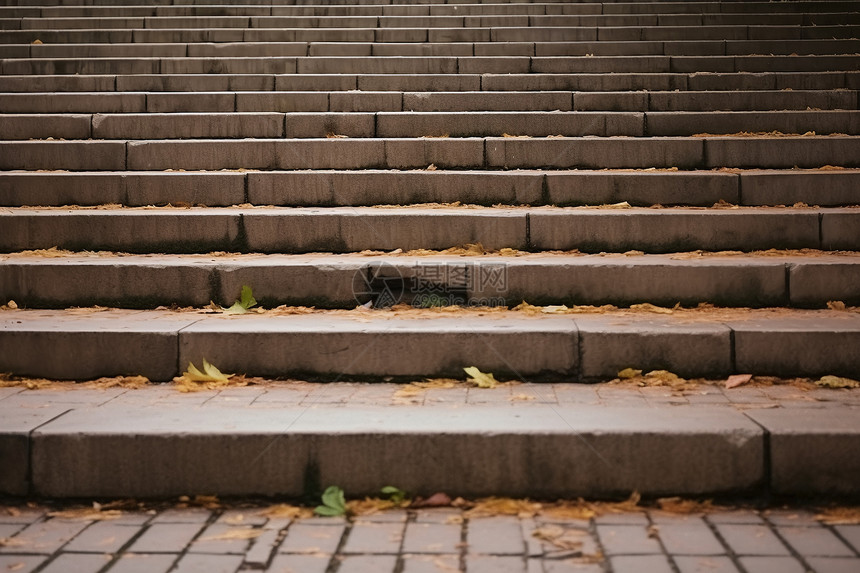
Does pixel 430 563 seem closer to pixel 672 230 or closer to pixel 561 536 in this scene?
pixel 561 536

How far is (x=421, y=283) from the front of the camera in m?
4.03

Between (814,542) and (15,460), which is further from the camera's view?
(15,460)

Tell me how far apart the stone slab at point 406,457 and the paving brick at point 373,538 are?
0.21 meters

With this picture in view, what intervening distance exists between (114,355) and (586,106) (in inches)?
164

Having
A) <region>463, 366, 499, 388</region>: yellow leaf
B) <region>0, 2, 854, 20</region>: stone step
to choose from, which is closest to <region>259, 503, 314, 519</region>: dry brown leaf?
<region>463, 366, 499, 388</region>: yellow leaf

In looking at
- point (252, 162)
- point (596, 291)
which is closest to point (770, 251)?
point (596, 291)

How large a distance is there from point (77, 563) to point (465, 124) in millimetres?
4167

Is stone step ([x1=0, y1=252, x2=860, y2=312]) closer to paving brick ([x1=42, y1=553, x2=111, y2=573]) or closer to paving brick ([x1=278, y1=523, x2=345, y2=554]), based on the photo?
paving brick ([x1=278, y1=523, x2=345, y2=554])

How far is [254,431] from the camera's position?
110 inches

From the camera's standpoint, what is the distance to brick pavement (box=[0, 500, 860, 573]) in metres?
2.30

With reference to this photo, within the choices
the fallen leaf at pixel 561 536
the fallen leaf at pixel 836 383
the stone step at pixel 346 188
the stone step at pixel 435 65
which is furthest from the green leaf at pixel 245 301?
the stone step at pixel 435 65

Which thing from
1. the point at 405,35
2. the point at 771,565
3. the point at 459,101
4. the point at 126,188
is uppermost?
the point at 405,35

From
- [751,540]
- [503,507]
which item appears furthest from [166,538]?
[751,540]

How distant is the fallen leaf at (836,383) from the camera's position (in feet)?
10.8
